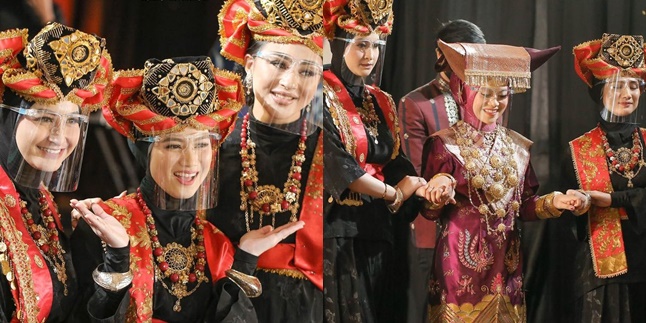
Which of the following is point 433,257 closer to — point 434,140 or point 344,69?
point 434,140

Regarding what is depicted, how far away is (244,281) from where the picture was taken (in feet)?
Answer: 9.75

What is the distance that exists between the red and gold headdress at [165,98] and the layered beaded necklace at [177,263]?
235mm

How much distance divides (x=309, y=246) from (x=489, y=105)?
2.56ft

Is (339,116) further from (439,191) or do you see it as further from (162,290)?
(162,290)

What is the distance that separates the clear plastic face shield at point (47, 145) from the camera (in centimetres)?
274

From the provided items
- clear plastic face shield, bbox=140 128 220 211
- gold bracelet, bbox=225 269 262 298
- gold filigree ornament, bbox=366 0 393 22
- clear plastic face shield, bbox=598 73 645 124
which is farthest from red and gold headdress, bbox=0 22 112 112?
clear plastic face shield, bbox=598 73 645 124

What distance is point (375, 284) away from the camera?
313cm

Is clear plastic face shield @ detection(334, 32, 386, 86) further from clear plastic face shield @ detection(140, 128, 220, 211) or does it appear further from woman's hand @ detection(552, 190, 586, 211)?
woman's hand @ detection(552, 190, 586, 211)

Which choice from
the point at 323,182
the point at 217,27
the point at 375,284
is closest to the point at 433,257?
the point at 375,284

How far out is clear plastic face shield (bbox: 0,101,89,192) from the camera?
2.74 meters

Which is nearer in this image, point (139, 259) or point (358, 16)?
point (139, 259)

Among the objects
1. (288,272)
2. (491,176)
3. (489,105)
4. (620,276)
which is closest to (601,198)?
(620,276)

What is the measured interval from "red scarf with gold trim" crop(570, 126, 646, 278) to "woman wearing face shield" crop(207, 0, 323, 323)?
936 millimetres

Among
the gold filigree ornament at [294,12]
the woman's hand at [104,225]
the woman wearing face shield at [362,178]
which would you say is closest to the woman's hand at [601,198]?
the woman wearing face shield at [362,178]
